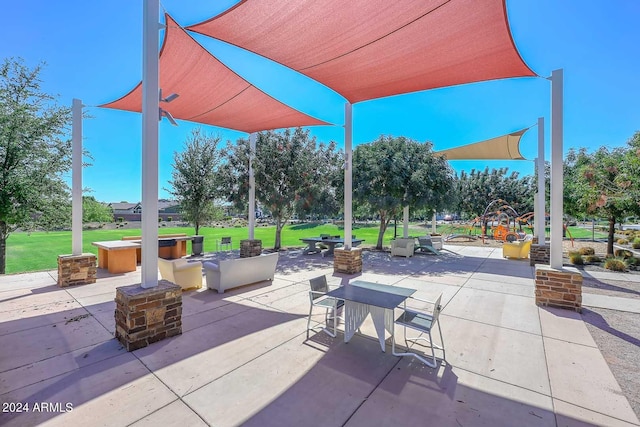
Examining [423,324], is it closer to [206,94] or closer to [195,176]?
[206,94]

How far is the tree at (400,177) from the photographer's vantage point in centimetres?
1151

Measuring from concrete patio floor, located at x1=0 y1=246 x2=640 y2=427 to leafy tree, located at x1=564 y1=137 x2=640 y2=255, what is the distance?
442 cm

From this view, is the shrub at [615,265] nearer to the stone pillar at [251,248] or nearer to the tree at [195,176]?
the stone pillar at [251,248]

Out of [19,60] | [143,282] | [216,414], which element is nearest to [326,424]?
[216,414]

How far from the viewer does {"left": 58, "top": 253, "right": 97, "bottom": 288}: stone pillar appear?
20.5 ft

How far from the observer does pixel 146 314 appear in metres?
3.56

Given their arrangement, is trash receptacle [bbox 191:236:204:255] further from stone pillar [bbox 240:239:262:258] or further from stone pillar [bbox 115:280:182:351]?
stone pillar [bbox 115:280:182:351]

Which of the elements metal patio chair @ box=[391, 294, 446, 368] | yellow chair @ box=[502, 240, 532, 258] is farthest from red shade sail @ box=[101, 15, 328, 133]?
yellow chair @ box=[502, 240, 532, 258]

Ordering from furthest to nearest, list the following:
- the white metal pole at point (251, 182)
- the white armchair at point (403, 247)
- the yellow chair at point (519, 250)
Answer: the white armchair at point (403, 247)
the yellow chair at point (519, 250)
the white metal pole at point (251, 182)

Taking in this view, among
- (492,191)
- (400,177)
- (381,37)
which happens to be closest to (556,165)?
(381,37)

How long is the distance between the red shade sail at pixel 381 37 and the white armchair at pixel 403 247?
6.78 m

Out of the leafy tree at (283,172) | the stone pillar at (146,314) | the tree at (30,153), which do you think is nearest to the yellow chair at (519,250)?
the leafy tree at (283,172)

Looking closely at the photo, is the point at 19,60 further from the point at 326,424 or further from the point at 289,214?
the point at 326,424

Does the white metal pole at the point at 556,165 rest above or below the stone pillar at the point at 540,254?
above
